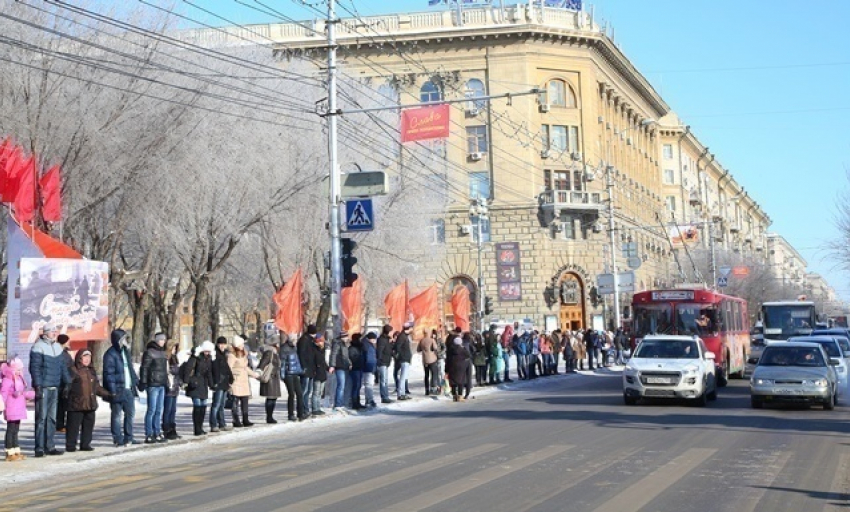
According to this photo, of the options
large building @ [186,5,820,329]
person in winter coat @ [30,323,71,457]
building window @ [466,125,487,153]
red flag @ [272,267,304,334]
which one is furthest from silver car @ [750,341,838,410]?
building window @ [466,125,487,153]

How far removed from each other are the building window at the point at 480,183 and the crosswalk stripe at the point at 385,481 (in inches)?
2254

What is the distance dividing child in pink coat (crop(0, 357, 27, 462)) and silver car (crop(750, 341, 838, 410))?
597 inches

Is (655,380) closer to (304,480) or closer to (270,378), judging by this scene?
(270,378)

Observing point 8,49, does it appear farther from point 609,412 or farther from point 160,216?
point 609,412

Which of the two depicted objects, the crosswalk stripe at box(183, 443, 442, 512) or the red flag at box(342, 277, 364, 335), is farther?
the red flag at box(342, 277, 364, 335)

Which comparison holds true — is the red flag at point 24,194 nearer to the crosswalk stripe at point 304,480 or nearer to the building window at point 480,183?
the crosswalk stripe at point 304,480

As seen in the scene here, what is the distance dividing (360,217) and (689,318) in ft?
40.6

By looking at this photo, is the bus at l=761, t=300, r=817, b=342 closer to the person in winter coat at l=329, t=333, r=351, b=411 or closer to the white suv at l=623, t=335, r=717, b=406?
the white suv at l=623, t=335, r=717, b=406

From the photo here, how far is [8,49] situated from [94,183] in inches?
171

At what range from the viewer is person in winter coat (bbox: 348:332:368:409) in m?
26.7

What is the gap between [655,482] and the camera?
42.8 ft

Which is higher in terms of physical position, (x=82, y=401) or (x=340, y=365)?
(x=340, y=365)

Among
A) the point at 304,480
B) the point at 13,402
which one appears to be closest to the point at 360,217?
the point at 13,402

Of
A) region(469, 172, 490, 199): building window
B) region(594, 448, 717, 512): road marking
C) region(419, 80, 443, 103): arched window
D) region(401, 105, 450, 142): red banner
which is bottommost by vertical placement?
region(594, 448, 717, 512): road marking
